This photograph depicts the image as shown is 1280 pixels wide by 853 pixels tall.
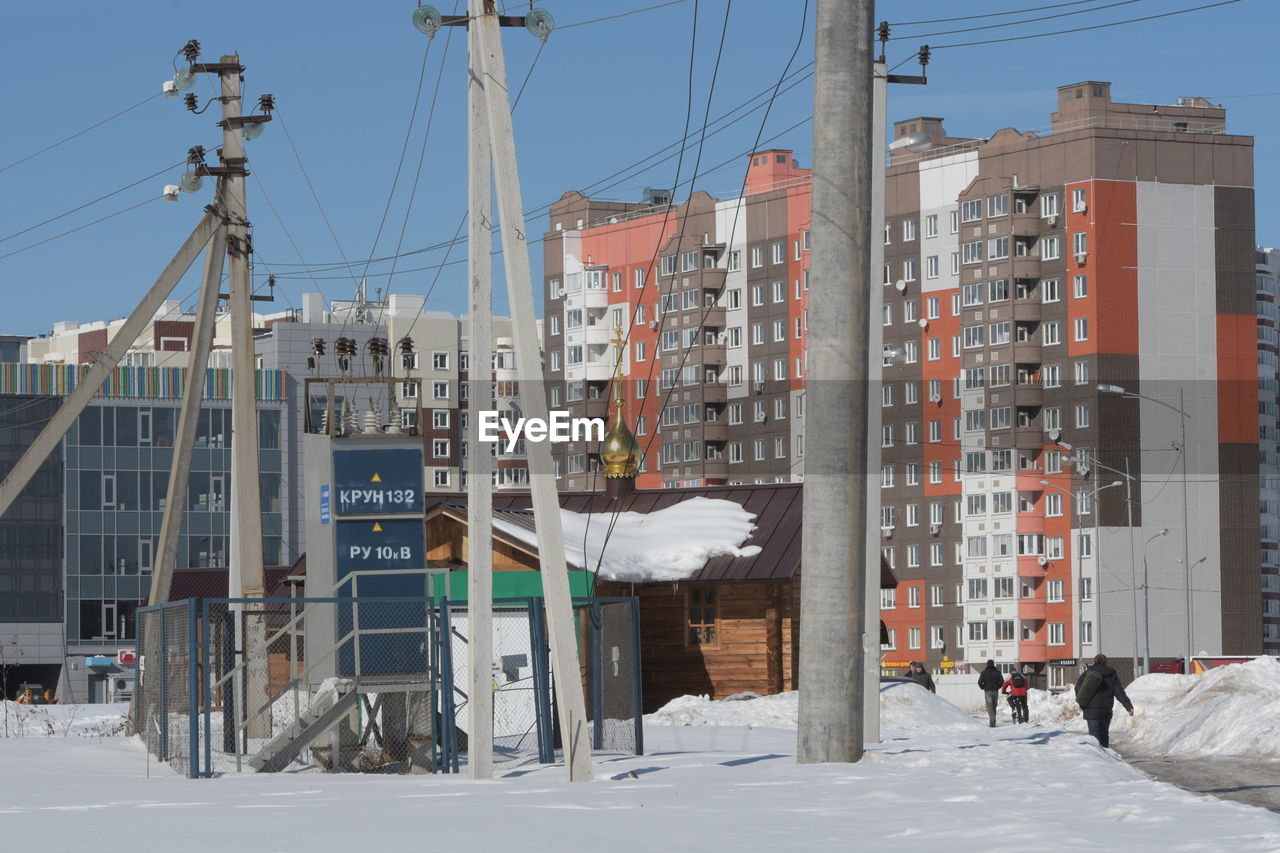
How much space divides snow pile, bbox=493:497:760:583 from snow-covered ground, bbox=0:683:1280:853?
21043 millimetres

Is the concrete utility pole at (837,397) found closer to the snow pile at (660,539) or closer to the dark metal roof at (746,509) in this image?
the dark metal roof at (746,509)

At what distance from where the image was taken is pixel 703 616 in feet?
152

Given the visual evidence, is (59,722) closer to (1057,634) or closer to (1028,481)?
(1057,634)

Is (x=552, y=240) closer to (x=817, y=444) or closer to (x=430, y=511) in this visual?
(x=430, y=511)

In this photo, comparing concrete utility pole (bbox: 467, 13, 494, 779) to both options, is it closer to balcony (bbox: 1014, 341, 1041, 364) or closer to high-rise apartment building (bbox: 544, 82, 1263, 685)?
high-rise apartment building (bbox: 544, 82, 1263, 685)

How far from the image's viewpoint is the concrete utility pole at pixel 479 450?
19.7 m

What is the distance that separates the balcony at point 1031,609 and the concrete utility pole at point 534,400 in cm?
9011

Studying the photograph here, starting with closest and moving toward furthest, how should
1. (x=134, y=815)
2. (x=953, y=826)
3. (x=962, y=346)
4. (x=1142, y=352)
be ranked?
1. (x=953, y=826)
2. (x=134, y=815)
3. (x=1142, y=352)
4. (x=962, y=346)

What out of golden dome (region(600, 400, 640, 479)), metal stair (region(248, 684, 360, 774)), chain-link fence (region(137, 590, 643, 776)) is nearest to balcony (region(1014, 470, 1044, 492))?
golden dome (region(600, 400, 640, 479))

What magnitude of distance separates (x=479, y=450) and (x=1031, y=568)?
89925mm

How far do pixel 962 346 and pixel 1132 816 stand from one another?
3877 inches

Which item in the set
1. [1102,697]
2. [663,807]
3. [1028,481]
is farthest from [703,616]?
[1028,481]

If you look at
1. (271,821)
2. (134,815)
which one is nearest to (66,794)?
(134,815)

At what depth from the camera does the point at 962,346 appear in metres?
112
